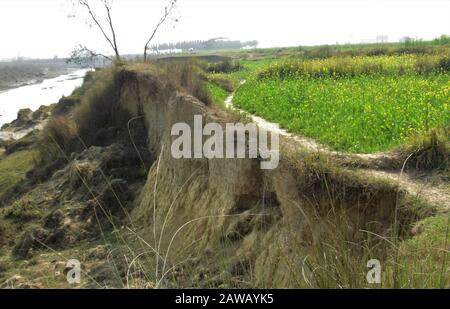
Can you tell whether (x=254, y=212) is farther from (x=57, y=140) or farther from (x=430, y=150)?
(x=57, y=140)

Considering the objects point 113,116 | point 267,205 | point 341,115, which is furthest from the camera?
point 113,116

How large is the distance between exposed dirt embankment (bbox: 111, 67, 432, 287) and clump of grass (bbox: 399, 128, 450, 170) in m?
1.15

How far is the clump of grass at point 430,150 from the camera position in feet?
25.0

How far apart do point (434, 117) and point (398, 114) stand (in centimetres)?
98

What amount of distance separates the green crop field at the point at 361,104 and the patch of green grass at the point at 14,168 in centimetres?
1013

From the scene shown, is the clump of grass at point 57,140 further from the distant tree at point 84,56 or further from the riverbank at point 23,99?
the riverbank at point 23,99

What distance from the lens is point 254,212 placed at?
8.52 m

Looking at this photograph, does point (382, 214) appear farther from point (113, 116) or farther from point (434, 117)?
point (113, 116)

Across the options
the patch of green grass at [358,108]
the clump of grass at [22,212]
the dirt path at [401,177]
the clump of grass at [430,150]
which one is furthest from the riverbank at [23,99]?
the clump of grass at [430,150]

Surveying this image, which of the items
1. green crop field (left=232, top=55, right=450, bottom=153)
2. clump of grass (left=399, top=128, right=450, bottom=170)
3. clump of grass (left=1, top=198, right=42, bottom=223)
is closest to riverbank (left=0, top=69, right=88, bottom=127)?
clump of grass (left=1, top=198, right=42, bottom=223)

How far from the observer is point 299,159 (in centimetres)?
732

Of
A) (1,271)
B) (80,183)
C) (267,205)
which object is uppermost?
(267,205)

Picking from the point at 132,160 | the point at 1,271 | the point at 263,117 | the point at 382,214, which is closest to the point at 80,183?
the point at 132,160
